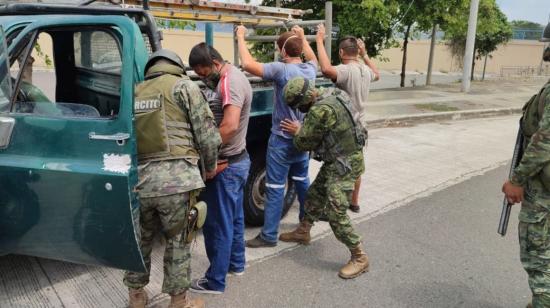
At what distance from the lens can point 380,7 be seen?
43.9ft

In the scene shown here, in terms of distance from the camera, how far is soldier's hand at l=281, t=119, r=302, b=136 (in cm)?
370

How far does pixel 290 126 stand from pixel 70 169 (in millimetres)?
1739

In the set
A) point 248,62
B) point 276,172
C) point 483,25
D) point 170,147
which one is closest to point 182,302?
point 170,147

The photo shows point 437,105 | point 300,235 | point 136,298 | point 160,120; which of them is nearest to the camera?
point 160,120

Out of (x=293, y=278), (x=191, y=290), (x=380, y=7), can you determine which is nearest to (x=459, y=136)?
(x=380, y=7)

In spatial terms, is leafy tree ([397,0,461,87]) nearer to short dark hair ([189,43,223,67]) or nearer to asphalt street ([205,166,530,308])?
asphalt street ([205,166,530,308])

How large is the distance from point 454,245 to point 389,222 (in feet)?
2.34

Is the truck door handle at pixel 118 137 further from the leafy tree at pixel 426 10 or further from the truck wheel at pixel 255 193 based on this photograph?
the leafy tree at pixel 426 10

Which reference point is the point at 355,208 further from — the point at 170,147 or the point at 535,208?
the point at 170,147

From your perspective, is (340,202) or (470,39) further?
(470,39)

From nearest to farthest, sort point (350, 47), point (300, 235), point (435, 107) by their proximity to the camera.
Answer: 1. point (300, 235)
2. point (350, 47)
3. point (435, 107)

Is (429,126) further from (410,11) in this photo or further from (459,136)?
(410,11)

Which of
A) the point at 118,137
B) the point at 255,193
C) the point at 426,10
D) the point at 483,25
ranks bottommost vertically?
the point at 255,193

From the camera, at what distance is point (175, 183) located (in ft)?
8.55
